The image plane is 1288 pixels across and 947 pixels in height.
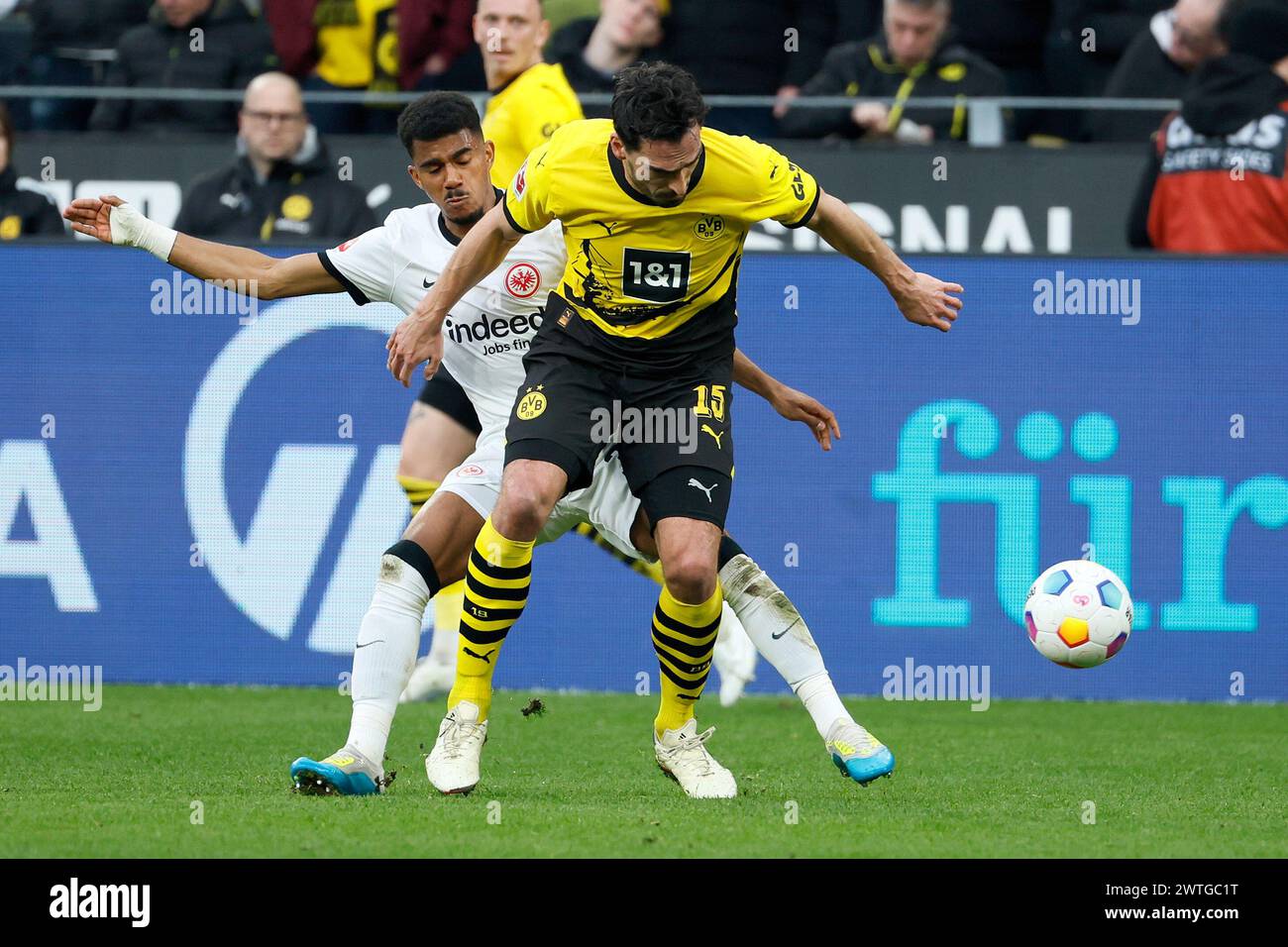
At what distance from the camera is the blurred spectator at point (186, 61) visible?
36.7 feet

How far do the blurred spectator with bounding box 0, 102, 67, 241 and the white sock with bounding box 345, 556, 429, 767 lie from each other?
15.9ft

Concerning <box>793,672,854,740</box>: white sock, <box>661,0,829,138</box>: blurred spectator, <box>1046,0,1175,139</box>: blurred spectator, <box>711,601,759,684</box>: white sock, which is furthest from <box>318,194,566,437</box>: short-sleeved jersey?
<box>1046,0,1175,139</box>: blurred spectator

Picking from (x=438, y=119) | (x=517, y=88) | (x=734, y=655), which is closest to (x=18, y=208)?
(x=517, y=88)

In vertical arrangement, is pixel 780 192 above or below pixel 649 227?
above

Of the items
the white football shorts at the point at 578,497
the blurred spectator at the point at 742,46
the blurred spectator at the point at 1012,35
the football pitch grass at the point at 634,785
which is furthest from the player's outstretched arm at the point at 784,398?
the blurred spectator at the point at 1012,35

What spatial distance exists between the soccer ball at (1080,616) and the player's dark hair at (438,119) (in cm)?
245

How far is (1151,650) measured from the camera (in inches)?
360

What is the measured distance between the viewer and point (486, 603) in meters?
5.93

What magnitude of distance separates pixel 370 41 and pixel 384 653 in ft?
21.0

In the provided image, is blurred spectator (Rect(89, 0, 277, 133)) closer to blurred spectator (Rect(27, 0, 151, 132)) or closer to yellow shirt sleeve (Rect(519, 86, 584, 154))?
blurred spectator (Rect(27, 0, 151, 132))

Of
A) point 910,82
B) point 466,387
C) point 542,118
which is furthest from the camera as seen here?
point 910,82

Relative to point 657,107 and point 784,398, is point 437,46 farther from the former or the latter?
point 657,107
